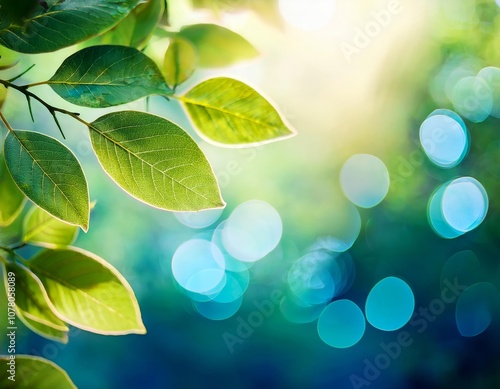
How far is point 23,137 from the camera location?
0.43 ft

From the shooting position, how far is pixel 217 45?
0.18 m

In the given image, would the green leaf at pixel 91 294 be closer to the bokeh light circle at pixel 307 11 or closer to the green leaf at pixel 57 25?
the green leaf at pixel 57 25

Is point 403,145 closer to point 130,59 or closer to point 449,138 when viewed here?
point 449,138

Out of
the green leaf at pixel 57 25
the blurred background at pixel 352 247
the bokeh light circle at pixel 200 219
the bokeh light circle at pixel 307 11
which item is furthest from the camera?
the blurred background at pixel 352 247

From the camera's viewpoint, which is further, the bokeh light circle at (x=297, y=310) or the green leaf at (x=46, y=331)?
the bokeh light circle at (x=297, y=310)

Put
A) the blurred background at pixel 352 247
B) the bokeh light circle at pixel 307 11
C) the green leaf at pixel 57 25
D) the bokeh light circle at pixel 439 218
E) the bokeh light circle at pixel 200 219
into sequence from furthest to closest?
1. the bokeh light circle at pixel 439 218
2. the blurred background at pixel 352 247
3. the bokeh light circle at pixel 200 219
4. the bokeh light circle at pixel 307 11
5. the green leaf at pixel 57 25

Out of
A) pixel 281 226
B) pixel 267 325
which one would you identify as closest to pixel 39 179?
pixel 281 226

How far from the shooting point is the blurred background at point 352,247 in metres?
1.08

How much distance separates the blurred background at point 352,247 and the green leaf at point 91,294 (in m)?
0.82

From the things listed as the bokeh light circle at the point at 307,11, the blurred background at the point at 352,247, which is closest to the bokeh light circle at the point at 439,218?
the blurred background at the point at 352,247

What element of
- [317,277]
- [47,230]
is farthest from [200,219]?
[47,230]

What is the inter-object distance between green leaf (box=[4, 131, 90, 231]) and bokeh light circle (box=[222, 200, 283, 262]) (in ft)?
2.92

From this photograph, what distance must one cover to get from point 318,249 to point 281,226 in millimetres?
103

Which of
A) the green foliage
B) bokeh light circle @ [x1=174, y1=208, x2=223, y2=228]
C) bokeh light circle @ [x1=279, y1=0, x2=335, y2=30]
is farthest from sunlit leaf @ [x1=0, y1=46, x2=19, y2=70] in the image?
bokeh light circle @ [x1=174, y1=208, x2=223, y2=228]
